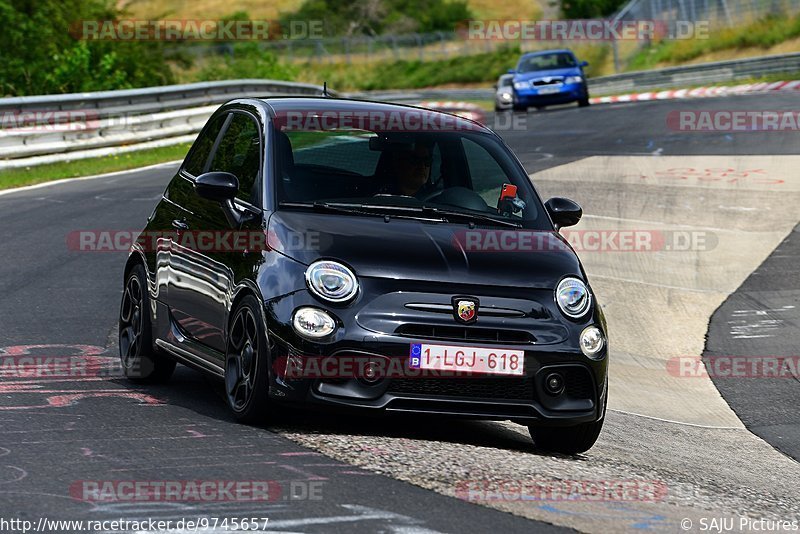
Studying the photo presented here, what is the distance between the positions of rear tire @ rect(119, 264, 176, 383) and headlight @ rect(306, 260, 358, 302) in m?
2.02

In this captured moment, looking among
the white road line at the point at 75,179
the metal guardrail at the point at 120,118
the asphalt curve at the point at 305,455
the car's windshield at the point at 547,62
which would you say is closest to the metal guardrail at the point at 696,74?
the car's windshield at the point at 547,62

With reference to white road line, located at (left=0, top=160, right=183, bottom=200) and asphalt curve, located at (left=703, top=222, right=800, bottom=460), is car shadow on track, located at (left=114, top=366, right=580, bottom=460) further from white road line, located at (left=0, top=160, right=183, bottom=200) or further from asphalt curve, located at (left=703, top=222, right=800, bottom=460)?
white road line, located at (left=0, top=160, right=183, bottom=200)

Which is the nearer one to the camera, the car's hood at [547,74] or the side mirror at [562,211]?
the side mirror at [562,211]

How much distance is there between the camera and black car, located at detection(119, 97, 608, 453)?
6.85 m

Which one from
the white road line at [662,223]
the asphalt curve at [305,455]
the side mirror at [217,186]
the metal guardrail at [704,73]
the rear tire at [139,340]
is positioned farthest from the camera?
the metal guardrail at [704,73]

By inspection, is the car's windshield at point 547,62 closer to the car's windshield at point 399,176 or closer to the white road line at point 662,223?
the white road line at point 662,223

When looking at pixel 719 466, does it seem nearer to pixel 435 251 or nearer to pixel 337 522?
pixel 435 251

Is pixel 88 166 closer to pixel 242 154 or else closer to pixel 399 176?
pixel 242 154

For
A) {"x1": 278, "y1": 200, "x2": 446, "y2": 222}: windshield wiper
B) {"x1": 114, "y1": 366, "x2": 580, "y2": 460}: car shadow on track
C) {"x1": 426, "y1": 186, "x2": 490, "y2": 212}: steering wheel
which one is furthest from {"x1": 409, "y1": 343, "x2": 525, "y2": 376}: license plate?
{"x1": 426, "y1": 186, "x2": 490, "y2": 212}: steering wheel

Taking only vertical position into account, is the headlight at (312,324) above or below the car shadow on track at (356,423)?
above

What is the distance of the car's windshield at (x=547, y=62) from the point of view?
37.4m

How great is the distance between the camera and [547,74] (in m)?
36.9

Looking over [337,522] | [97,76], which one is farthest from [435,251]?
[97,76]

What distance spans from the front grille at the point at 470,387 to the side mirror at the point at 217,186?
4.97 feet
